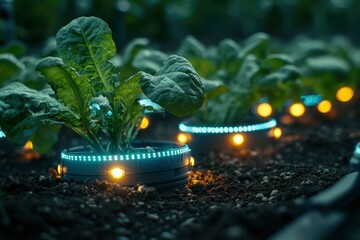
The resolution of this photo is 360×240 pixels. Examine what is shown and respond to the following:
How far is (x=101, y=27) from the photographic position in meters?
3.85

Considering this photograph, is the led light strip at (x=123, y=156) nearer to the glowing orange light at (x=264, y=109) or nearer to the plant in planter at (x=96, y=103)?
the plant in planter at (x=96, y=103)

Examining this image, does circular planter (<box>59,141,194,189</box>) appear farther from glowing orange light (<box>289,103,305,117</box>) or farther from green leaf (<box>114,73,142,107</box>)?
glowing orange light (<box>289,103,305,117</box>)

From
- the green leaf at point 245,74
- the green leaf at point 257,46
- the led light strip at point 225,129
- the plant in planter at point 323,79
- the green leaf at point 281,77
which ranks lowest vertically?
the led light strip at point 225,129

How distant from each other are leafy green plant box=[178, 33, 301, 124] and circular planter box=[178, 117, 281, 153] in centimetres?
26

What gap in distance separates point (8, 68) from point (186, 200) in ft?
6.96

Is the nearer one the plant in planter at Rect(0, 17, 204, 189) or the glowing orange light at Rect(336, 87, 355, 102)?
the plant in planter at Rect(0, 17, 204, 189)

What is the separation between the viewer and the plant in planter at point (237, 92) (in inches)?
201

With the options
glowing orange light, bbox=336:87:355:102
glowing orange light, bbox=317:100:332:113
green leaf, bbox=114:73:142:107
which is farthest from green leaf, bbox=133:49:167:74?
glowing orange light, bbox=336:87:355:102

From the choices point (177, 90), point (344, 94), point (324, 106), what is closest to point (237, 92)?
point (177, 90)

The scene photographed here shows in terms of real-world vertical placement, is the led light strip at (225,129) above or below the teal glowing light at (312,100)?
below

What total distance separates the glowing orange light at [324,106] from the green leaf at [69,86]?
3826 millimetres

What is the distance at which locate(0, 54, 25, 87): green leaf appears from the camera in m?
4.93

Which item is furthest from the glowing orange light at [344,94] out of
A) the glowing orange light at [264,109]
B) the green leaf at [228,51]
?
the green leaf at [228,51]

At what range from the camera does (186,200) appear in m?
3.63
